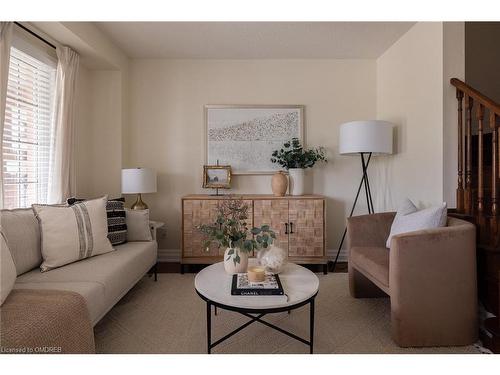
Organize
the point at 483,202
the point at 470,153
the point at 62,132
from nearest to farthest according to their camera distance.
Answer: the point at 483,202 < the point at 470,153 < the point at 62,132

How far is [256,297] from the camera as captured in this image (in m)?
1.54

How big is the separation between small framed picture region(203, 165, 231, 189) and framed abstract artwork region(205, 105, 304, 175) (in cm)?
9

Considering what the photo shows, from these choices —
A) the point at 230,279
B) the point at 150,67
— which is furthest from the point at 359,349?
the point at 150,67

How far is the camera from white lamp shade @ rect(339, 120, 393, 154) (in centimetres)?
285

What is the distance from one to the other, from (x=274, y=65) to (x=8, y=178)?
116 inches

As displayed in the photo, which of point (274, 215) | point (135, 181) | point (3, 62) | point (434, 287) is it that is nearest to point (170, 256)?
point (135, 181)

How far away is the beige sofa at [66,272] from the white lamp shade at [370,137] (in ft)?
7.73

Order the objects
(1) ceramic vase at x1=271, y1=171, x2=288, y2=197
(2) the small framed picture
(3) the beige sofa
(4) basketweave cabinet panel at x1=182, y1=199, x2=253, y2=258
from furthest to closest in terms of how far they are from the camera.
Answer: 1. (2) the small framed picture
2. (1) ceramic vase at x1=271, y1=171, x2=288, y2=197
3. (4) basketweave cabinet panel at x1=182, y1=199, x2=253, y2=258
4. (3) the beige sofa

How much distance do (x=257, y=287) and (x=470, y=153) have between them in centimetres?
207

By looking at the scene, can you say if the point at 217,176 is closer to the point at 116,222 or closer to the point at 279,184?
the point at 279,184

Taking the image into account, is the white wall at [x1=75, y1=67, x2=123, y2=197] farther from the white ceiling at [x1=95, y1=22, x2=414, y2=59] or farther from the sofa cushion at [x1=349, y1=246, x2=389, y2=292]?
the sofa cushion at [x1=349, y1=246, x2=389, y2=292]

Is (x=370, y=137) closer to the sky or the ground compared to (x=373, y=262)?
closer to the sky

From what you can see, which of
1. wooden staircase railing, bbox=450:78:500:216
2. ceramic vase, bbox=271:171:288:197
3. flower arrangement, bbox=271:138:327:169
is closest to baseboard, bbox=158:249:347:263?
ceramic vase, bbox=271:171:288:197

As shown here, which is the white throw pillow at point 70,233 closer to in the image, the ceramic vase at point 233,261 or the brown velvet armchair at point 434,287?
the ceramic vase at point 233,261
